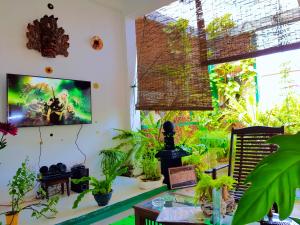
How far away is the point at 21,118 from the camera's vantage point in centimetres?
266

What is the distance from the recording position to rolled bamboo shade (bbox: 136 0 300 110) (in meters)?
2.41

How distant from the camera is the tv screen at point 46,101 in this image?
2613mm

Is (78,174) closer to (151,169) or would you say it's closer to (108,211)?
(108,211)

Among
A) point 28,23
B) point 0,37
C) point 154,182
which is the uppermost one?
point 28,23

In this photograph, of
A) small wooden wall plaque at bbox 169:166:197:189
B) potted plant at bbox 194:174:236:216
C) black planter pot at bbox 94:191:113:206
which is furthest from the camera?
small wooden wall plaque at bbox 169:166:197:189

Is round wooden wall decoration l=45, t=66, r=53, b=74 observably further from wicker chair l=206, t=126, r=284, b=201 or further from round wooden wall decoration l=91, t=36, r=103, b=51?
wicker chair l=206, t=126, r=284, b=201

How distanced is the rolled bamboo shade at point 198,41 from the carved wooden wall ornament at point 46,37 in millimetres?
1244

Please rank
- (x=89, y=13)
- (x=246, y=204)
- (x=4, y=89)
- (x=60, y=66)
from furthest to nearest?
(x=89, y=13) → (x=60, y=66) → (x=4, y=89) → (x=246, y=204)

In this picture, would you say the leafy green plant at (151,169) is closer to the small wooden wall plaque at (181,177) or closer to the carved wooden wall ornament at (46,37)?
the small wooden wall plaque at (181,177)

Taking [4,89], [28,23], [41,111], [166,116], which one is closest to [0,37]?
[28,23]

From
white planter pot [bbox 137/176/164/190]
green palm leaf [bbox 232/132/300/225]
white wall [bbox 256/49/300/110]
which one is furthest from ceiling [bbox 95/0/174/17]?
green palm leaf [bbox 232/132/300/225]

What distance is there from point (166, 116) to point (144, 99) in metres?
0.43

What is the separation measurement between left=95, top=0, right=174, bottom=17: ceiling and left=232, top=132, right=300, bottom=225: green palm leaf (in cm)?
329

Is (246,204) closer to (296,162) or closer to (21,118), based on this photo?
(296,162)
